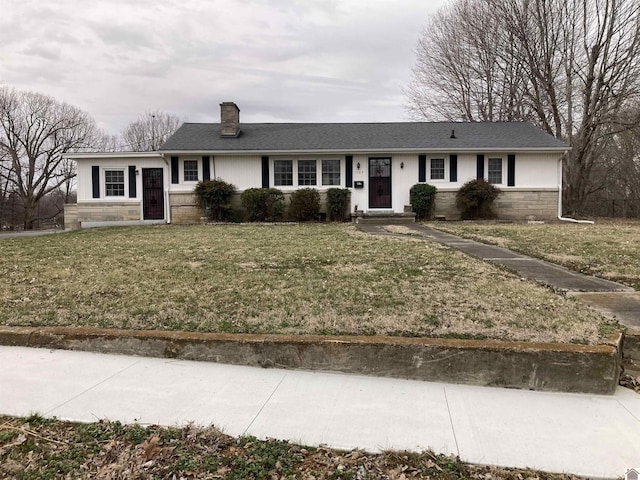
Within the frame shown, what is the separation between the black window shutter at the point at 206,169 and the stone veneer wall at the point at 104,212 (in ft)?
10.1

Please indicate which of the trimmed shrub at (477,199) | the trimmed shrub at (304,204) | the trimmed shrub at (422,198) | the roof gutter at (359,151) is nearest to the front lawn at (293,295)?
the trimmed shrub at (304,204)

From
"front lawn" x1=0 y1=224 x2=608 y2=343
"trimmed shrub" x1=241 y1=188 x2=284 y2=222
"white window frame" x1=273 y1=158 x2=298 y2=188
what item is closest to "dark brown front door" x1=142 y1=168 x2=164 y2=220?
"trimmed shrub" x1=241 y1=188 x2=284 y2=222

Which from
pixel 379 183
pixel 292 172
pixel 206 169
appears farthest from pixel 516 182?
pixel 206 169

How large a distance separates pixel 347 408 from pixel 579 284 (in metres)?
4.17

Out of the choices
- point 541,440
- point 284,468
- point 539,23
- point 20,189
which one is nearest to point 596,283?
point 541,440

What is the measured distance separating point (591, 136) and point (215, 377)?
966 inches

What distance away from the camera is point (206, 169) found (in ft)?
60.2

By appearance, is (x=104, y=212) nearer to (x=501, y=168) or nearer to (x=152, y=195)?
(x=152, y=195)

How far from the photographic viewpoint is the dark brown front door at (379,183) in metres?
18.5

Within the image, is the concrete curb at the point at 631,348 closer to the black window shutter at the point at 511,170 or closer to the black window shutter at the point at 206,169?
the black window shutter at the point at 511,170

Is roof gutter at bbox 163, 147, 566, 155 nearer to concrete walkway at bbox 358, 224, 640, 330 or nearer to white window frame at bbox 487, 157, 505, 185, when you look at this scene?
white window frame at bbox 487, 157, 505, 185

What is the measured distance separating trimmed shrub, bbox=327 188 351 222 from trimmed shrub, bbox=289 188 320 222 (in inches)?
19.9

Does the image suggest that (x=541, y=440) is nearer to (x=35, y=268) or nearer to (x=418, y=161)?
(x=35, y=268)

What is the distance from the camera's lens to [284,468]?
2260 mm
